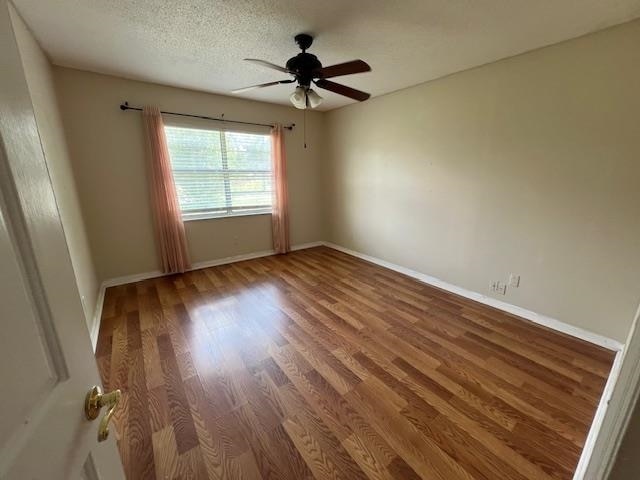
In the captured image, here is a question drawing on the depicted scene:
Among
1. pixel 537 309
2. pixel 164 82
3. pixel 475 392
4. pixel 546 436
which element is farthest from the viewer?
pixel 164 82

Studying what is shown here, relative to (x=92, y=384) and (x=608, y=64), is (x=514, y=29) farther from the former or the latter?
(x=92, y=384)

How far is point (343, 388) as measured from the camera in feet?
5.52

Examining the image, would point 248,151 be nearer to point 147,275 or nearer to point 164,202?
point 164,202

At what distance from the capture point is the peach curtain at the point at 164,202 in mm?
3148

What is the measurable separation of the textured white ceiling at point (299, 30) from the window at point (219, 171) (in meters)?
0.94

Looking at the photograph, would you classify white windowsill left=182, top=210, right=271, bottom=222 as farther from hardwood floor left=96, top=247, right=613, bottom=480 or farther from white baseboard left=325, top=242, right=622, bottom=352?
white baseboard left=325, top=242, right=622, bottom=352

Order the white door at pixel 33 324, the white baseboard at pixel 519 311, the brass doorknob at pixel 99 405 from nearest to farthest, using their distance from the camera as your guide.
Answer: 1. the white door at pixel 33 324
2. the brass doorknob at pixel 99 405
3. the white baseboard at pixel 519 311

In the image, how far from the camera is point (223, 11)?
1.75m

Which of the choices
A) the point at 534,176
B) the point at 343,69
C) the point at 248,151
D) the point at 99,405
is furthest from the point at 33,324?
the point at 248,151

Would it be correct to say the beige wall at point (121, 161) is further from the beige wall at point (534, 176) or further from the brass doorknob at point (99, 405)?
the brass doorknob at point (99, 405)

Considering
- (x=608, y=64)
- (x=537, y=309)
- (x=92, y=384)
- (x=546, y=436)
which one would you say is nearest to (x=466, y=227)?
(x=537, y=309)

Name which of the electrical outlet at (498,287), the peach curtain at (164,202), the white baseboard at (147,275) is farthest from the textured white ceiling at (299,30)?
the white baseboard at (147,275)

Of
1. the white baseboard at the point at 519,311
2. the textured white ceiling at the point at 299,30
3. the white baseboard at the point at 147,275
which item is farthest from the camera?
the white baseboard at the point at 147,275

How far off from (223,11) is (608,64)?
282 cm
